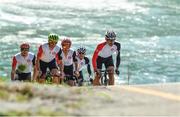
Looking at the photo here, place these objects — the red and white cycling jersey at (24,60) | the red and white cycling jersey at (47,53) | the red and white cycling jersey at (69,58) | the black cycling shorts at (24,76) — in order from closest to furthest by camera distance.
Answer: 1. the red and white cycling jersey at (47,53)
2. the red and white cycling jersey at (24,60)
3. the black cycling shorts at (24,76)
4. the red and white cycling jersey at (69,58)

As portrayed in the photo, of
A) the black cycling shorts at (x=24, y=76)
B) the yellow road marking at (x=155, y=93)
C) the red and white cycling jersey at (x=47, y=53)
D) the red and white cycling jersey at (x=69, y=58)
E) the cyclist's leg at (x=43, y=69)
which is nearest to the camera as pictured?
the yellow road marking at (x=155, y=93)

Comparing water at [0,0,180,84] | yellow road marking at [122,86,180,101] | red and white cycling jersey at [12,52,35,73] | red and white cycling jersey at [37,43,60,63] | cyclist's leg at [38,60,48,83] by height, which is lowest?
yellow road marking at [122,86,180,101]

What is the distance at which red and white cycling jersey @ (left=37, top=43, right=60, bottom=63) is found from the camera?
19438 millimetres

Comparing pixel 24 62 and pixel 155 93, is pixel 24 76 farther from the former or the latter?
pixel 155 93

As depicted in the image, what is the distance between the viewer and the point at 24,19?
2196 inches

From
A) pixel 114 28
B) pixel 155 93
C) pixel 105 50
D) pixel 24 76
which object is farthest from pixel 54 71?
pixel 114 28

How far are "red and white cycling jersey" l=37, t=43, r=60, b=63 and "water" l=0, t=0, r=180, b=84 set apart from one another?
2007 cm

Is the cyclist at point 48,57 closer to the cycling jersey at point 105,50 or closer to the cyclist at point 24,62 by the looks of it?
the cyclist at point 24,62

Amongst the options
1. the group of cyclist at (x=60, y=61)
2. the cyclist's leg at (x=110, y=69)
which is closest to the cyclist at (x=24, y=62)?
the group of cyclist at (x=60, y=61)

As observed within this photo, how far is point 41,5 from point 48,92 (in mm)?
54623

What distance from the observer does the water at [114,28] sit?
44706 millimetres

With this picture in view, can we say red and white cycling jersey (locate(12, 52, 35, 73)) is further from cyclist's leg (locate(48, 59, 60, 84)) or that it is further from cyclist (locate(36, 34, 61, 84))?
cyclist's leg (locate(48, 59, 60, 84))

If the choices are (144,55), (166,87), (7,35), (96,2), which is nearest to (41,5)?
(96,2)

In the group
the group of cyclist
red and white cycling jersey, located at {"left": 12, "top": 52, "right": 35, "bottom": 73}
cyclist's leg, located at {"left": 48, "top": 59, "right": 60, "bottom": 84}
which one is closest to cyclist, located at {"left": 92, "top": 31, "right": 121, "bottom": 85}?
the group of cyclist
